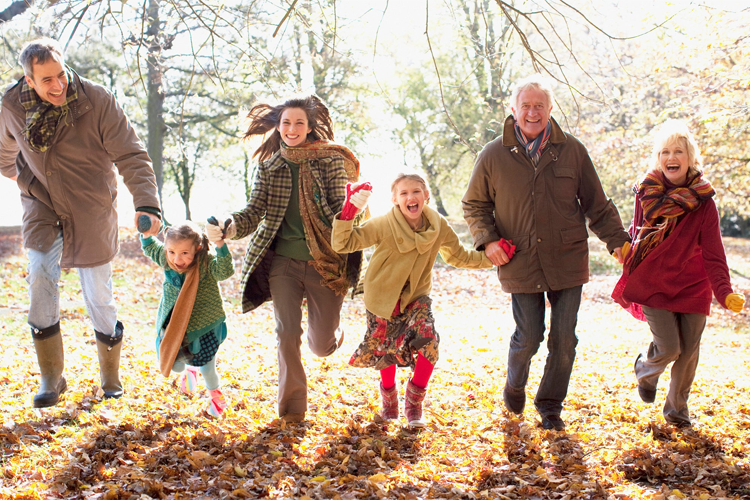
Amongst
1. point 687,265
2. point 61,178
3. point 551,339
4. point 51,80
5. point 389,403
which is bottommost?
point 389,403

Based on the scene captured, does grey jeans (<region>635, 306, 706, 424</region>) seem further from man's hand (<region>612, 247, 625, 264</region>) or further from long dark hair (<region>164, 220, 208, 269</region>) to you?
long dark hair (<region>164, 220, 208, 269</region>)

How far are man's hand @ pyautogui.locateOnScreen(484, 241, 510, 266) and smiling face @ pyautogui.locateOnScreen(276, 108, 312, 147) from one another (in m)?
1.52

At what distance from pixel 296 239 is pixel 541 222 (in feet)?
5.59

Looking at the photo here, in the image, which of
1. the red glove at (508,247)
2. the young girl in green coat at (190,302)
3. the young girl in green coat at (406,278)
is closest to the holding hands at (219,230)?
the young girl in green coat at (190,302)

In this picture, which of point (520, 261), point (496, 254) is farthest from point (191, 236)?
point (520, 261)

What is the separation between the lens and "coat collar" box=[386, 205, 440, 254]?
4621mm

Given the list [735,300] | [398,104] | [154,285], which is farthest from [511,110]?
[398,104]

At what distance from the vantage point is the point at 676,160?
458cm

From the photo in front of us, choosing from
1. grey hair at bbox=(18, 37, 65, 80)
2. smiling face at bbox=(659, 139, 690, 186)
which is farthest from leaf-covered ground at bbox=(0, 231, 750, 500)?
grey hair at bbox=(18, 37, 65, 80)

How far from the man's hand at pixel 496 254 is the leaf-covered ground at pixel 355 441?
1.15 meters

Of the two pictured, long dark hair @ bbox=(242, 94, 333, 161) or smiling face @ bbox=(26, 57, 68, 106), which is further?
long dark hair @ bbox=(242, 94, 333, 161)

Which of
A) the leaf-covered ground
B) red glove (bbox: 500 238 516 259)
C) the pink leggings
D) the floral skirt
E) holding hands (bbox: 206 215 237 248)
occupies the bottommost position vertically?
the leaf-covered ground

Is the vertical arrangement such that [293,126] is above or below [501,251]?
above

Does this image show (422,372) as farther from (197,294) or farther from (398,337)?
(197,294)
